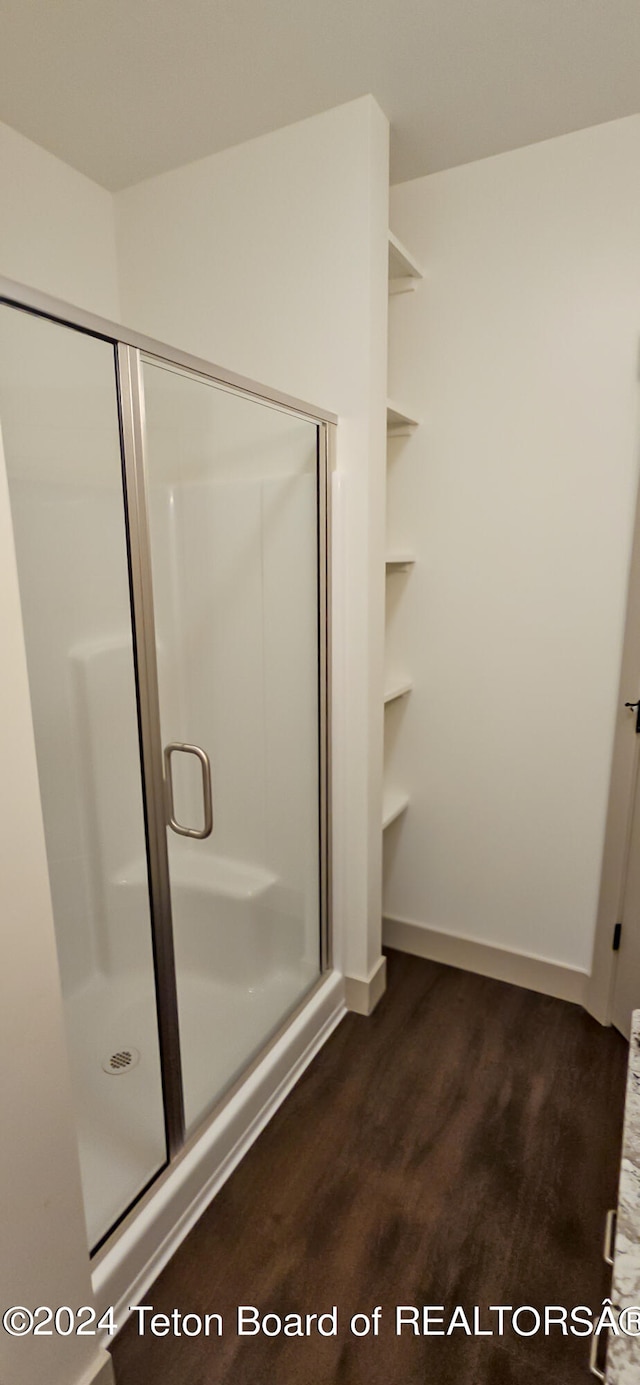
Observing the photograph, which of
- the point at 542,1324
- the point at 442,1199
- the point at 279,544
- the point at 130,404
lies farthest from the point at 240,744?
the point at 542,1324

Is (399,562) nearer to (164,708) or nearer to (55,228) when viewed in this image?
(164,708)

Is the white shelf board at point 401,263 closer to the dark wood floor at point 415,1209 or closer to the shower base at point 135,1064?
the shower base at point 135,1064

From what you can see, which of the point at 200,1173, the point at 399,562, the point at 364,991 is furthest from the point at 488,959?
the point at 399,562

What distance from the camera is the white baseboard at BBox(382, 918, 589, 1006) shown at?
7.44 feet

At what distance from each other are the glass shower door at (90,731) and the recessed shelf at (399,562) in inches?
38.3

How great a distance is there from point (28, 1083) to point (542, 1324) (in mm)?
1134

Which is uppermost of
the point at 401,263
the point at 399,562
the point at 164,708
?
the point at 401,263

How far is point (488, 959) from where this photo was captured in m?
2.41

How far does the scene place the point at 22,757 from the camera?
0.97 metres

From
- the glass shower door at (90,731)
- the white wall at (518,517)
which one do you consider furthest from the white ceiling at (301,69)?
the glass shower door at (90,731)

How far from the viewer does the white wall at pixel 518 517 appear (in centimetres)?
190

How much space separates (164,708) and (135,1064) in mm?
870

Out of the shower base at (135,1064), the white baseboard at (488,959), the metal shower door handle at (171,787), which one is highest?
the metal shower door handle at (171,787)

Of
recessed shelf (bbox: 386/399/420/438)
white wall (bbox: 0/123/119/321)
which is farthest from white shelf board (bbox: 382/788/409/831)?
white wall (bbox: 0/123/119/321)
